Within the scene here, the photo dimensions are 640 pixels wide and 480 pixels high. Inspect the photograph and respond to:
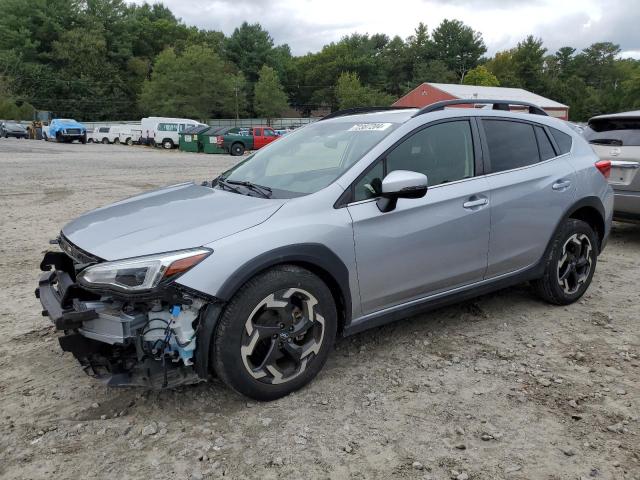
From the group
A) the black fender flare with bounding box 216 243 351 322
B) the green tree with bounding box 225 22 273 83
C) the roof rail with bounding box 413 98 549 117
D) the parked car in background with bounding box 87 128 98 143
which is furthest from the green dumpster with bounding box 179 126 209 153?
the green tree with bounding box 225 22 273 83

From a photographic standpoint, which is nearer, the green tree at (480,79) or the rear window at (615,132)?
the rear window at (615,132)

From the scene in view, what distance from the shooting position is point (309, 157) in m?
3.80

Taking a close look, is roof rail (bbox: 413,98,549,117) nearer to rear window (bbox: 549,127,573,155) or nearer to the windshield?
rear window (bbox: 549,127,573,155)

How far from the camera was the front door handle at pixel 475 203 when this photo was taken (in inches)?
144

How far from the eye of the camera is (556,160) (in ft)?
14.4

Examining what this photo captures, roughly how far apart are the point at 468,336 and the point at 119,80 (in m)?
84.9

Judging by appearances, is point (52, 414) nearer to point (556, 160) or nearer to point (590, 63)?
point (556, 160)

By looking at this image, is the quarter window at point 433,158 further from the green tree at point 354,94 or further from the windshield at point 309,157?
the green tree at point 354,94

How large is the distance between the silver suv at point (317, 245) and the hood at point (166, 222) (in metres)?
0.01

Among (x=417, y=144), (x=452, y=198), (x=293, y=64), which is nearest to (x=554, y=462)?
(x=452, y=198)

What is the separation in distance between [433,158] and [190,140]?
27.4m

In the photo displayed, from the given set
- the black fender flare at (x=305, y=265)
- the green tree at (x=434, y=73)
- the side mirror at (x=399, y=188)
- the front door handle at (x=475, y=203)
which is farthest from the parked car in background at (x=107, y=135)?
the green tree at (x=434, y=73)

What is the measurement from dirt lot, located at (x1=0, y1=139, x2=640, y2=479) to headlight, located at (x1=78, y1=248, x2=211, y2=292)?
785 mm

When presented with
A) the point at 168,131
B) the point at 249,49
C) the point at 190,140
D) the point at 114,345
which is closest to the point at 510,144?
the point at 114,345
